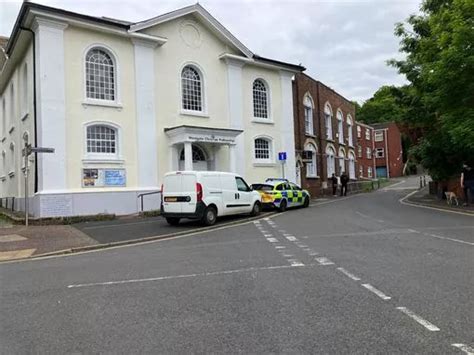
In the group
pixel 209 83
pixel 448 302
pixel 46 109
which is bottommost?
pixel 448 302

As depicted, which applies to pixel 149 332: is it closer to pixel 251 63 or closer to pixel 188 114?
pixel 188 114

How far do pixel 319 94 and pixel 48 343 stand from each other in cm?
3295

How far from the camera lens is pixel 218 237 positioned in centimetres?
1287

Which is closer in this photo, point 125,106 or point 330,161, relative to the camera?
point 125,106

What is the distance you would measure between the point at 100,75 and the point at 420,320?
19.1 meters

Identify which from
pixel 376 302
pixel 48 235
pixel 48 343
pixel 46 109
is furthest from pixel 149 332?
pixel 46 109

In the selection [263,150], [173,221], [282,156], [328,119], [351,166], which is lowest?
[173,221]

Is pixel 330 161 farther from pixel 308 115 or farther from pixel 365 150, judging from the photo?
pixel 365 150

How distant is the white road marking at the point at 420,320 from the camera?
4698mm

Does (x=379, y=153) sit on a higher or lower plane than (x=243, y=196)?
higher

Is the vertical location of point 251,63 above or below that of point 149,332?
above

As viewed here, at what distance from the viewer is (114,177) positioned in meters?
20.7

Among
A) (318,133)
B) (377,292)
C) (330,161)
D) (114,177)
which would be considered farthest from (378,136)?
(377,292)

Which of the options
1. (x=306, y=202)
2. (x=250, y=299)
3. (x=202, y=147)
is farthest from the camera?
(x=202, y=147)
